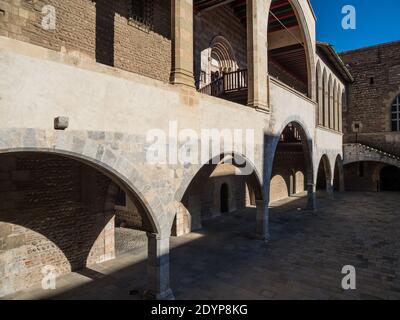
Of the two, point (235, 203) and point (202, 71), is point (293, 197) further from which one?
point (202, 71)

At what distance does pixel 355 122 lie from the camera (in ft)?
78.0

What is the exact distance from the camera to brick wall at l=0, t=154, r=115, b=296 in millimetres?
6316

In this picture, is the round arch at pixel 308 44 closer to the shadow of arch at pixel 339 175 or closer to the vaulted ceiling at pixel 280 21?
the vaulted ceiling at pixel 280 21

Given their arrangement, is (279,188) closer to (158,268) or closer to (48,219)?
(158,268)

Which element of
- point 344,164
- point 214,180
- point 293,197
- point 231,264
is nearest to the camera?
point 231,264

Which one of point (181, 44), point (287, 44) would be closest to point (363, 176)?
point (287, 44)

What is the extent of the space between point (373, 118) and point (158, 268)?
23161mm

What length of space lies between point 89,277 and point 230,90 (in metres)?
7.62

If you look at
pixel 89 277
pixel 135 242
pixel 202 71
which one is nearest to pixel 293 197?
pixel 202 71

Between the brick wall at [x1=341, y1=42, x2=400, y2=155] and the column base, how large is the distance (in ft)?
72.9

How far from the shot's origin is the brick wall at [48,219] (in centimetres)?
632

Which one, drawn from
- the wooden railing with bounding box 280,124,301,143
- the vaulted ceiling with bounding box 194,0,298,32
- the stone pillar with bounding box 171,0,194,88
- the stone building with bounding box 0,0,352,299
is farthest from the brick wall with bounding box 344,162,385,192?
the stone pillar with bounding box 171,0,194,88

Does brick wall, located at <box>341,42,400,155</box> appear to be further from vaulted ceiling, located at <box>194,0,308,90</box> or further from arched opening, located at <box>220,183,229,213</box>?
arched opening, located at <box>220,183,229,213</box>

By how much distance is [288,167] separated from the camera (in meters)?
20.2
